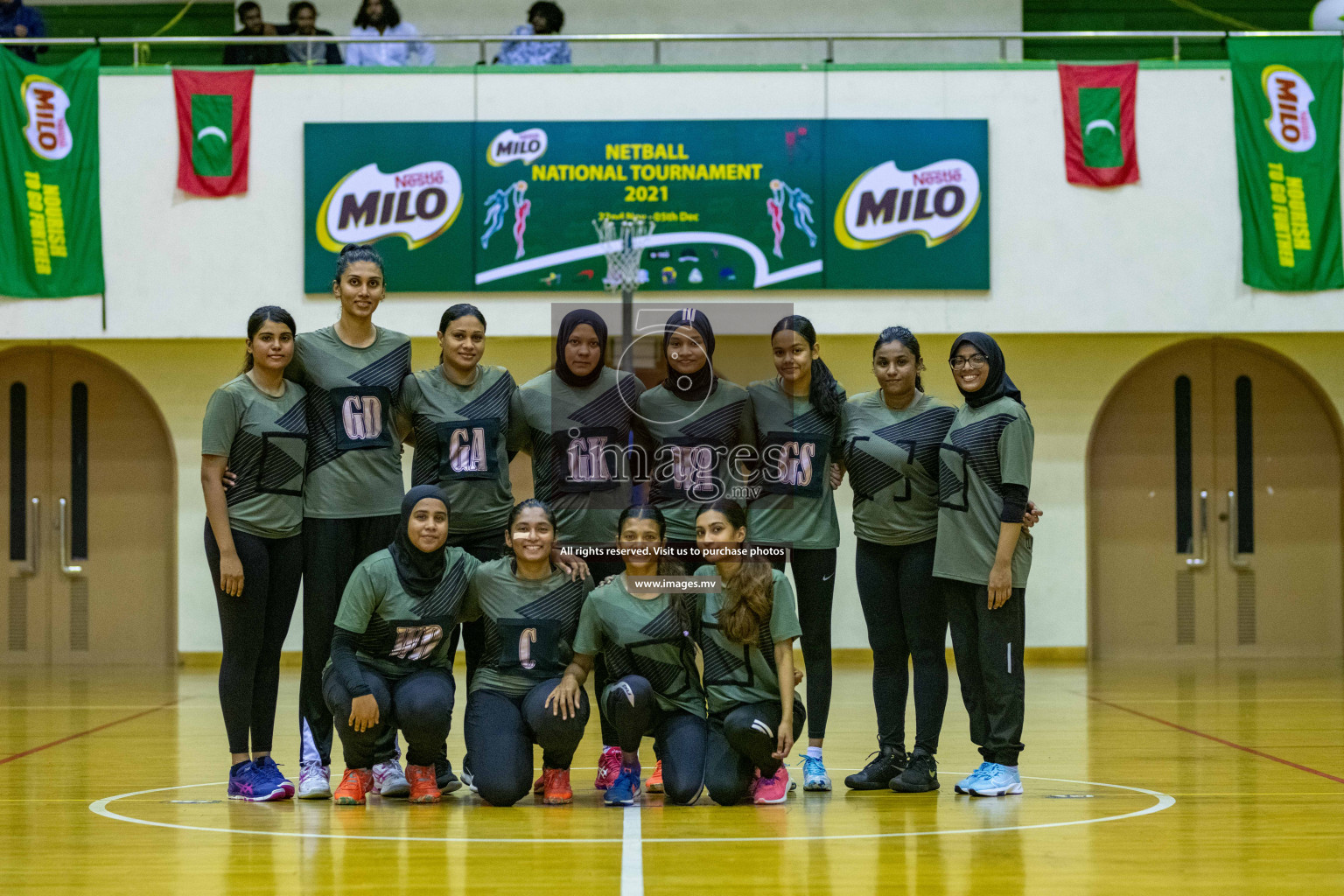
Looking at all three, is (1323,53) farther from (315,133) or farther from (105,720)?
(105,720)

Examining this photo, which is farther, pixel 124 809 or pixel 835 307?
pixel 835 307

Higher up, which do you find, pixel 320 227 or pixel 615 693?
pixel 320 227

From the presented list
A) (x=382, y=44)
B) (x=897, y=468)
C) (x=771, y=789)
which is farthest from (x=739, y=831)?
(x=382, y=44)

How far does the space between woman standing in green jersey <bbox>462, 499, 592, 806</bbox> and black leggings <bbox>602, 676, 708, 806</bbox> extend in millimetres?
147

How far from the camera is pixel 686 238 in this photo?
10.7m

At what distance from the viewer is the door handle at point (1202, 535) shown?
11.5 m

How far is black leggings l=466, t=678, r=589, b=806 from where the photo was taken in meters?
4.72

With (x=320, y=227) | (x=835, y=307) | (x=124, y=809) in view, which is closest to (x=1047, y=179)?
(x=835, y=307)

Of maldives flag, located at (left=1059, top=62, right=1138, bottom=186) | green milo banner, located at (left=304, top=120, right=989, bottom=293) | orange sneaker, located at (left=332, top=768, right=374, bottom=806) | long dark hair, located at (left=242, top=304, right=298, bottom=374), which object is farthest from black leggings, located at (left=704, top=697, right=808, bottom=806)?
maldives flag, located at (left=1059, top=62, right=1138, bottom=186)

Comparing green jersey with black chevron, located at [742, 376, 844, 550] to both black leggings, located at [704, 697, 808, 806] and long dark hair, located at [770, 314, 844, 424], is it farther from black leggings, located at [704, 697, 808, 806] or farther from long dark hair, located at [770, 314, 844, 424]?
black leggings, located at [704, 697, 808, 806]

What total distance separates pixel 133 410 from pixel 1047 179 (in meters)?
7.89

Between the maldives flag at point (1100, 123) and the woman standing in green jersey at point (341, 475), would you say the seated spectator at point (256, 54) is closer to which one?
the maldives flag at point (1100, 123)

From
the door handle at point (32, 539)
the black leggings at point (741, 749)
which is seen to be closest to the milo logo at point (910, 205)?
the black leggings at point (741, 749)

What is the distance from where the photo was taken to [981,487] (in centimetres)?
495
